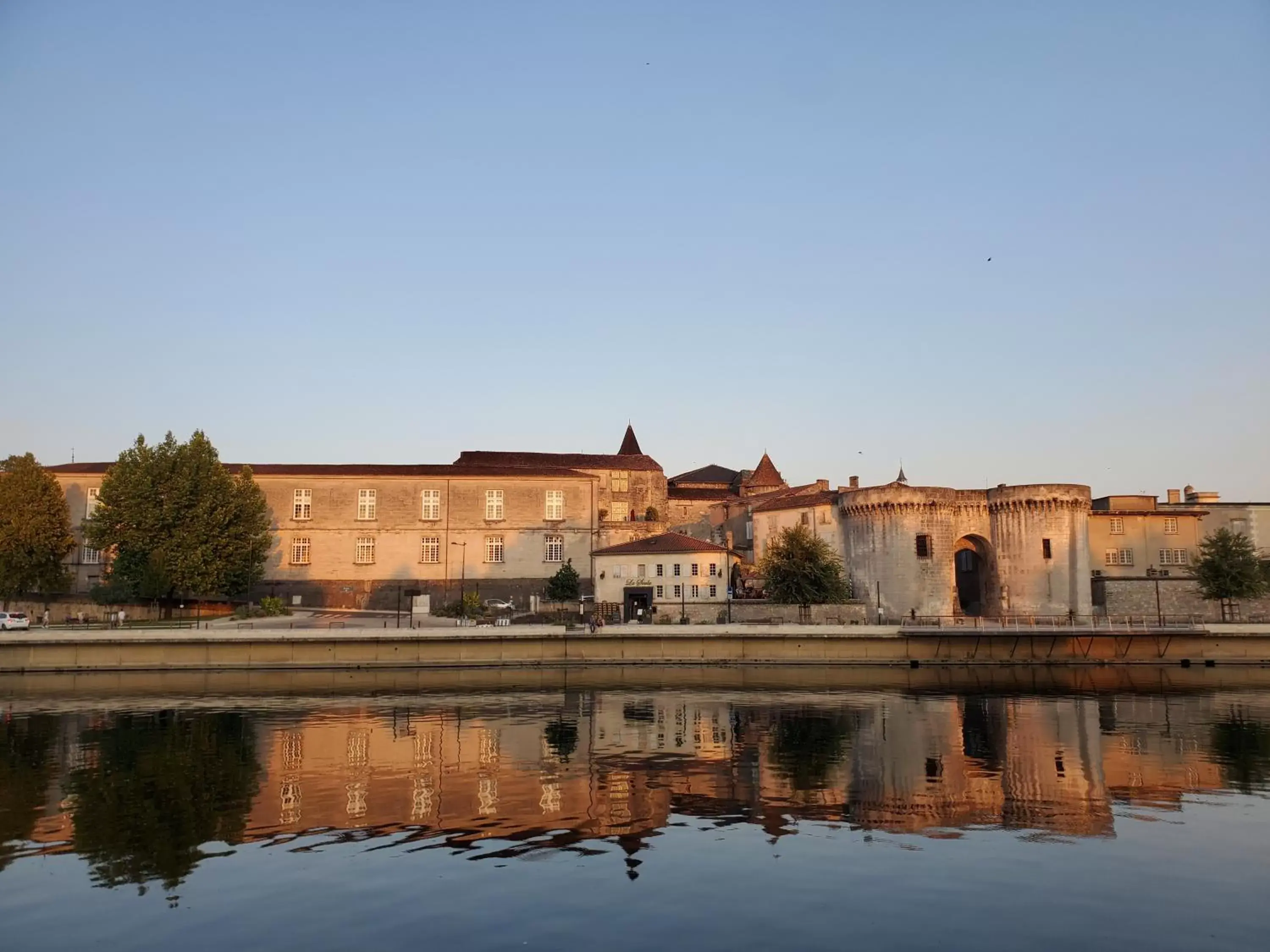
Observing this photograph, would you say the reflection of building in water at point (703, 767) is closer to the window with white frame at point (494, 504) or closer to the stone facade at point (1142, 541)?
the window with white frame at point (494, 504)

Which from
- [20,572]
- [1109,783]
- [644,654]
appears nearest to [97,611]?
[20,572]

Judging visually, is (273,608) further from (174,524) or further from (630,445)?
(630,445)

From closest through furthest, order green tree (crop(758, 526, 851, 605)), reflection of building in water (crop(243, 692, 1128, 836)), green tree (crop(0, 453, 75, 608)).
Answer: reflection of building in water (crop(243, 692, 1128, 836)), green tree (crop(758, 526, 851, 605)), green tree (crop(0, 453, 75, 608))

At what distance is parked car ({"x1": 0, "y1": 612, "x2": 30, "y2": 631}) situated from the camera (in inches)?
1874

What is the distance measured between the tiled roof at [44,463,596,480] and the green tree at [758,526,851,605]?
1516 cm

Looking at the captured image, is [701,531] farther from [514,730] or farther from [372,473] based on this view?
[514,730]

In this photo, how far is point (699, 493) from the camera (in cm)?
7931

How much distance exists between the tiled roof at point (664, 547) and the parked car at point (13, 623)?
31.1 metres

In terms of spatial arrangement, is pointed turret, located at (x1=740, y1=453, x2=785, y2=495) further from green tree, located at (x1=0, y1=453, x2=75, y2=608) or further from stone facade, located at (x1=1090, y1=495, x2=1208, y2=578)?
green tree, located at (x1=0, y1=453, x2=75, y2=608)

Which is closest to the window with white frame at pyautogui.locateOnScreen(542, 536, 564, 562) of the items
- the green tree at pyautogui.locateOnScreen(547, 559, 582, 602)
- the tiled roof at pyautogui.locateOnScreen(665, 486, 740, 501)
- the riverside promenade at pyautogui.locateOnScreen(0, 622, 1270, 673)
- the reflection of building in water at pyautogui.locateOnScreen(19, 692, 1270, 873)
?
the green tree at pyautogui.locateOnScreen(547, 559, 582, 602)

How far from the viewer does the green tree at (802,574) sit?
53.8 metres

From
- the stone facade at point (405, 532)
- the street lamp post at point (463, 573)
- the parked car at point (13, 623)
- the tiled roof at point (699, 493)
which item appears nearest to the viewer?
the parked car at point (13, 623)

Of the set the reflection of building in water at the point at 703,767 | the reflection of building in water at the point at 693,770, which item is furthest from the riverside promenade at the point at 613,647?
the reflection of building in water at the point at 693,770

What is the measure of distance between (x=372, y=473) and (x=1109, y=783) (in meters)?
51.1
